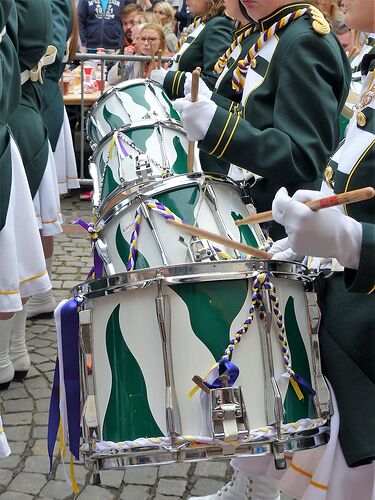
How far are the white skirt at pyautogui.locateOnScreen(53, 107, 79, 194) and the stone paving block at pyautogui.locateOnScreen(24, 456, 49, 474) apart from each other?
76.2 inches

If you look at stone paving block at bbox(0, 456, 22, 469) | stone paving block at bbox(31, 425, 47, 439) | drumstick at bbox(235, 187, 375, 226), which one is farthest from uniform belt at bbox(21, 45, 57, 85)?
drumstick at bbox(235, 187, 375, 226)

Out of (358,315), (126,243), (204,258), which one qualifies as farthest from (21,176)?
(358,315)

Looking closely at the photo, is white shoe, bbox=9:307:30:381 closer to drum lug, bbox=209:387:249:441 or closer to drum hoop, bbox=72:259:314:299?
drum hoop, bbox=72:259:314:299

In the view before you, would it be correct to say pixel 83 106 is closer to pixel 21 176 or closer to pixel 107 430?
pixel 21 176

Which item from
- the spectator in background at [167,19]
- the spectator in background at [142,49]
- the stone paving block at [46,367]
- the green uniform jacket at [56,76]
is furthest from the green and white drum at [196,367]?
the spectator in background at [167,19]

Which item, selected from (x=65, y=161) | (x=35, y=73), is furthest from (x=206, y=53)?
(x=35, y=73)

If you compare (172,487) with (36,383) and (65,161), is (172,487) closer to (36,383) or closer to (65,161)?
(36,383)

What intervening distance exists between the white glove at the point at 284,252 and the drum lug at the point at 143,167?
58 centimetres

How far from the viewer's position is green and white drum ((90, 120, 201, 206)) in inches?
101

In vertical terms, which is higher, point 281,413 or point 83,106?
Answer: point 281,413

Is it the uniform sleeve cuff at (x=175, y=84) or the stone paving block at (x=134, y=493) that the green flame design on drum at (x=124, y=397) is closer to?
the stone paving block at (x=134, y=493)

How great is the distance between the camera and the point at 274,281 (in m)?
1.70

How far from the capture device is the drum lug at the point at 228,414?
1.58 metres

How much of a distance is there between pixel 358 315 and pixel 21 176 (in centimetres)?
173
